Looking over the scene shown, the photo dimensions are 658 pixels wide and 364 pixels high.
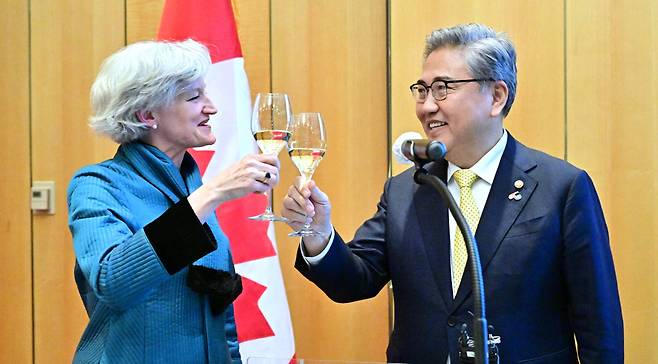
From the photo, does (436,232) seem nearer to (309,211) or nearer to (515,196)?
(515,196)

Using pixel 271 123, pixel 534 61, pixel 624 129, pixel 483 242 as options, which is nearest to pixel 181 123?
pixel 271 123

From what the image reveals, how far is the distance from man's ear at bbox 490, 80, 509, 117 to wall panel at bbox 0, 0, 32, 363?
7.99 ft

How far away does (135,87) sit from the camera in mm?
1946

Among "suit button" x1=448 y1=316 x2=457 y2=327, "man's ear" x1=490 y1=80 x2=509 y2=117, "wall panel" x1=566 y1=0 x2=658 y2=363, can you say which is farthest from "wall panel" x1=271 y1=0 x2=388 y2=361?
"suit button" x1=448 y1=316 x2=457 y2=327

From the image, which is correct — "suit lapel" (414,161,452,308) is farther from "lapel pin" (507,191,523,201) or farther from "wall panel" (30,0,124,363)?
Answer: "wall panel" (30,0,124,363)

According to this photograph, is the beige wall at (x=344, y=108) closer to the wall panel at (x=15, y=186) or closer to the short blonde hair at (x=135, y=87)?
the wall panel at (x=15, y=186)

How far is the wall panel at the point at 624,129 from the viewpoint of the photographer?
3174mm

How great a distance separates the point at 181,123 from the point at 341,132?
5.19ft

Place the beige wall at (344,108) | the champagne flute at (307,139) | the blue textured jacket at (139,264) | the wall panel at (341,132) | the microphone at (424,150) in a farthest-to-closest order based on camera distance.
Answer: the wall panel at (341,132) → the beige wall at (344,108) → the champagne flute at (307,139) → the blue textured jacket at (139,264) → the microphone at (424,150)

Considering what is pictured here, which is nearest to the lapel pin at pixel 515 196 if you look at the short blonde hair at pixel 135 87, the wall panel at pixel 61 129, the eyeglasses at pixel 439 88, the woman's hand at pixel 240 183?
the eyeglasses at pixel 439 88

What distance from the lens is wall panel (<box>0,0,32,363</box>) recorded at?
380 cm

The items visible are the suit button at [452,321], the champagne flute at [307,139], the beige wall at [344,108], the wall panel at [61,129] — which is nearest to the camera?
the champagne flute at [307,139]

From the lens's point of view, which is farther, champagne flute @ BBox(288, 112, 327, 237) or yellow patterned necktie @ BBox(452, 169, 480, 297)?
yellow patterned necktie @ BBox(452, 169, 480, 297)

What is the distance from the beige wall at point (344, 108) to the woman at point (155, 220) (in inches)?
57.7
